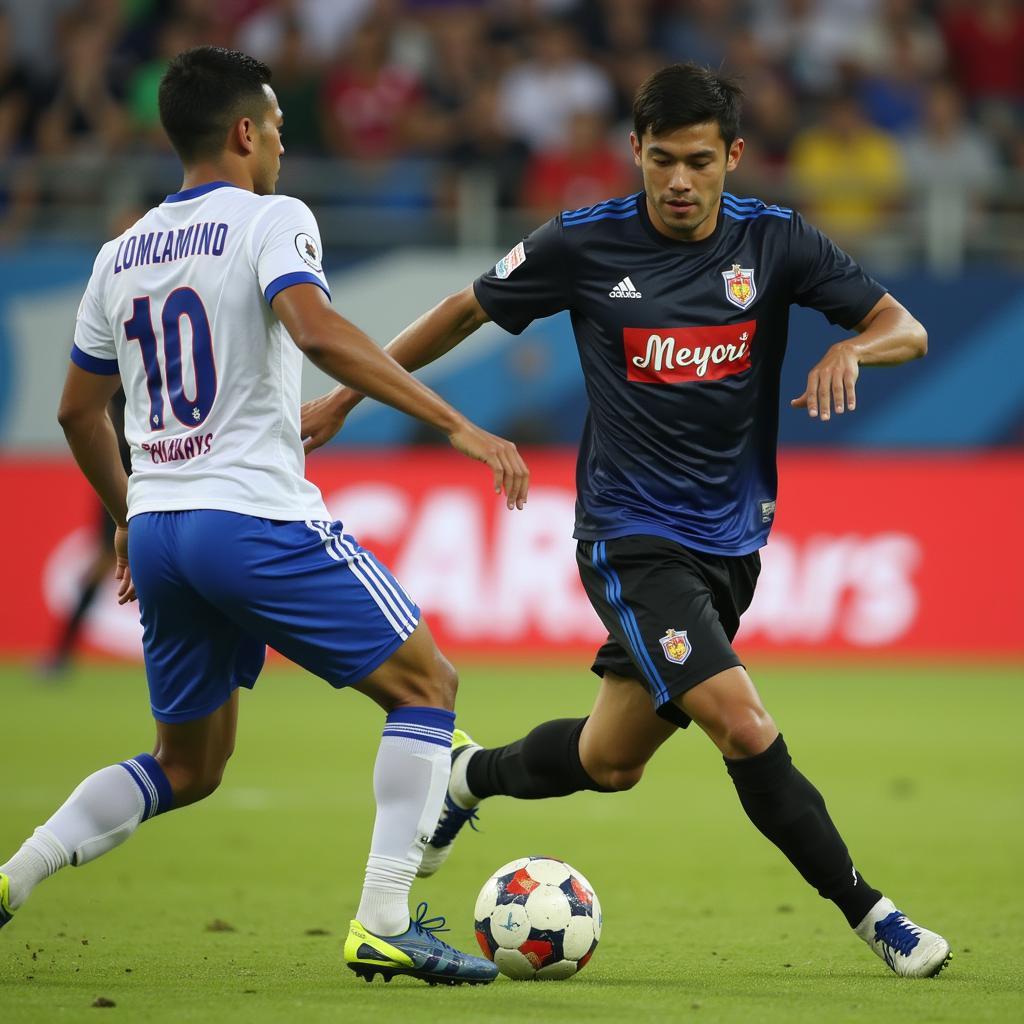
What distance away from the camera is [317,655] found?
472 cm

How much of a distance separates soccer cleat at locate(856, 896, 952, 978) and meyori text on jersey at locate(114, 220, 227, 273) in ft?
8.28

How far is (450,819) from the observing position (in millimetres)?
6266

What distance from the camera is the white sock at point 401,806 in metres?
4.77

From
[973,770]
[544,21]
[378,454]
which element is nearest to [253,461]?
[973,770]

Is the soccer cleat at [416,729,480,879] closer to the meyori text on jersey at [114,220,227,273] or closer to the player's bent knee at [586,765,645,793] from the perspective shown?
the player's bent knee at [586,765,645,793]

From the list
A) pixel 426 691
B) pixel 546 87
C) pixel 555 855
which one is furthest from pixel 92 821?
pixel 546 87

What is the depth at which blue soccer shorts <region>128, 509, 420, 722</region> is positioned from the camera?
4.67 meters

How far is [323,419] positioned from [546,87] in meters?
11.8

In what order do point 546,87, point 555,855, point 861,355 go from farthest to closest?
1. point 546,87
2. point 555,855
3. point 861,355

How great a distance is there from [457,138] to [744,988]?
12.0 metres

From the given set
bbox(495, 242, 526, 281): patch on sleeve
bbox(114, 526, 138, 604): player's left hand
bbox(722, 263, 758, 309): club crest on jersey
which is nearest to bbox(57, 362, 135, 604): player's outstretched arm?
bbox(114, 526, 138, 604): player's left hand

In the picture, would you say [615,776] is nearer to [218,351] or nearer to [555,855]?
[555,855]

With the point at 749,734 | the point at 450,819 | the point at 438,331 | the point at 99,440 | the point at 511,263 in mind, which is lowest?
the point at 450,819

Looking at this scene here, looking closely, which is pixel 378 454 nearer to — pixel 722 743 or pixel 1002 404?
pixel 1002 404
